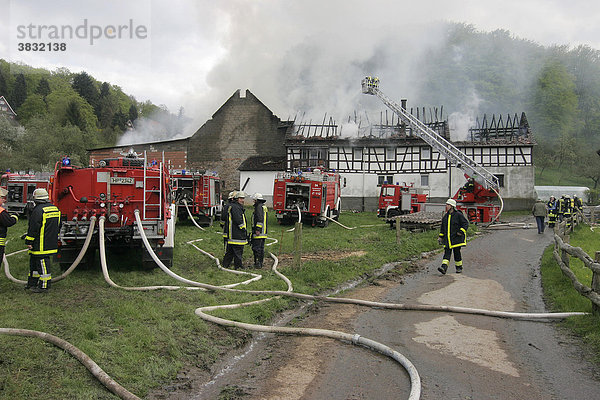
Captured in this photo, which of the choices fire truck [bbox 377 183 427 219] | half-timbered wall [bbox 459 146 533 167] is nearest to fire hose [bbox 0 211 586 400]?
fire truck [bbox 377 183 427 219]

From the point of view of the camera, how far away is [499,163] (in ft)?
113

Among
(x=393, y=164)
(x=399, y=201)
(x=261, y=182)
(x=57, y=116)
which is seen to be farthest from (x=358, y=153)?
(x=57, y=116)

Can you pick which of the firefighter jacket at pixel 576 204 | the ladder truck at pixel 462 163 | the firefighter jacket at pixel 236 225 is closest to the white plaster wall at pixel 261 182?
the ladder truck at pixel 462 163

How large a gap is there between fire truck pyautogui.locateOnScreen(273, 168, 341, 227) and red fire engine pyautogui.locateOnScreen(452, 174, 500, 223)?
291 inches

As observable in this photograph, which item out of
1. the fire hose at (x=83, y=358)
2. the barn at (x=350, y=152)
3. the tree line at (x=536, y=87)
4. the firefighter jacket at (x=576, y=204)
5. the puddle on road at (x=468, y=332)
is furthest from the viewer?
the tree line at (x=536, y=87)

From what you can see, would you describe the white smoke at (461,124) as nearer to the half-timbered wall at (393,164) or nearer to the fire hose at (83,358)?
the half-timbered wall at (393,164)

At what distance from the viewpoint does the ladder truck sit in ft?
77.7

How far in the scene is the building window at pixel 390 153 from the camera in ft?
118

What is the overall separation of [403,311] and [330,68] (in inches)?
1534

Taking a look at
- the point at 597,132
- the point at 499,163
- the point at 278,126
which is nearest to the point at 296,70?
the point at 278,126

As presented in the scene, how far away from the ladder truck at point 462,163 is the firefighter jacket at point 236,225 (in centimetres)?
1673

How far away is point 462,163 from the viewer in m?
27.5

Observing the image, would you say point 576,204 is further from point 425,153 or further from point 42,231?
point 42,231

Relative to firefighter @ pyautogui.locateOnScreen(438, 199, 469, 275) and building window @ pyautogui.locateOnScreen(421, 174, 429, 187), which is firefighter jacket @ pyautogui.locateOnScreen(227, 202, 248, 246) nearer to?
firefighter @ pyautogui.locateOnScreen(438, 199, 469, 275)
